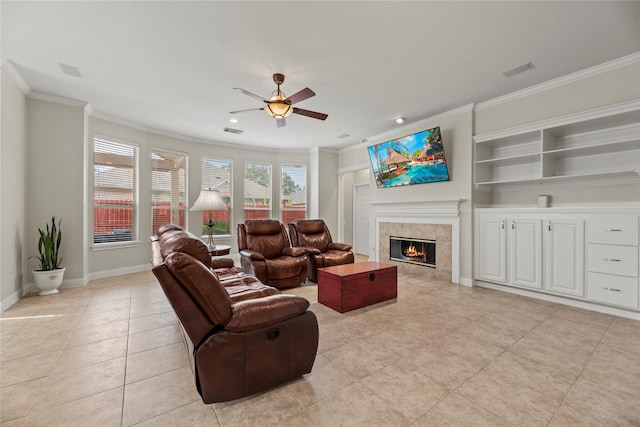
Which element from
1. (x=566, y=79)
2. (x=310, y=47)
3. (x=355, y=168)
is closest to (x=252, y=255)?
(x=310, y=47)

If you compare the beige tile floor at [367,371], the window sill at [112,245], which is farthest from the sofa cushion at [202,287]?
the window sill at [112,245]

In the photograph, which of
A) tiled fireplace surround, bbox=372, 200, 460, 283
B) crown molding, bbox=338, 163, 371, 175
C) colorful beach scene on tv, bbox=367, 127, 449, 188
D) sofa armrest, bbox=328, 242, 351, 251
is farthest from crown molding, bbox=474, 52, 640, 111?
sofa armrest, bbox=328, 242, 351, 251

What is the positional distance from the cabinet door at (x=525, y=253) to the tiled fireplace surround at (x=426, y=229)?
757 millimetres

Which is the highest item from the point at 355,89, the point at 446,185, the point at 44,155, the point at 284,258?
the point at 355,89

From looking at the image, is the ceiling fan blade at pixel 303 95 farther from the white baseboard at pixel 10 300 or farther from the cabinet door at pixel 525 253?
the white baseboard at pixel 10 300

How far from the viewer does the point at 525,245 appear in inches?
145

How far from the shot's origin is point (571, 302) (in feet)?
11.1

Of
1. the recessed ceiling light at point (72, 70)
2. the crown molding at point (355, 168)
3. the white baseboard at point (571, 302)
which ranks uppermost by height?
the recessed ceiling light at point (72, 70)

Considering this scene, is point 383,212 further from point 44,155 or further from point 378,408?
Answer: point 44,155


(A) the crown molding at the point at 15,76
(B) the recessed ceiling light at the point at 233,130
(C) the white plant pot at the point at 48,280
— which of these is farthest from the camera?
(B) the recessed ceiling light at the point at 233,130

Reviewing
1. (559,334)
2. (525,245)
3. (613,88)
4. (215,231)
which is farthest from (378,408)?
(215,231)

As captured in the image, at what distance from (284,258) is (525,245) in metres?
3.36

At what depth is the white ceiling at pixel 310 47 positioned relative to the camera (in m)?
2.28

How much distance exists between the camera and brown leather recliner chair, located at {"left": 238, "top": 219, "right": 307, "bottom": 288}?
4.01 metres
